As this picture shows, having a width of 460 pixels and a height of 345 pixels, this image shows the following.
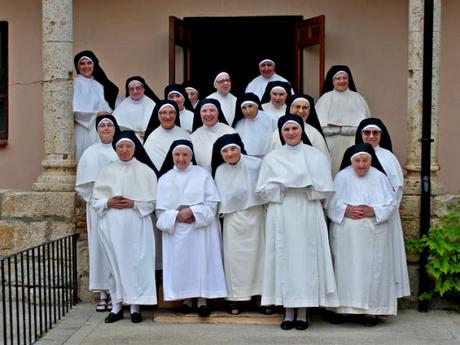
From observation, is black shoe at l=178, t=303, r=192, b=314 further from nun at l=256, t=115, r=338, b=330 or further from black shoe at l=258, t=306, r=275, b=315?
nun at l=256, t=115, r=338, b=330

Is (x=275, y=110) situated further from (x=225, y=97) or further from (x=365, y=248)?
(x=365, y=248)

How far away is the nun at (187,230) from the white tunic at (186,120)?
3.72ft

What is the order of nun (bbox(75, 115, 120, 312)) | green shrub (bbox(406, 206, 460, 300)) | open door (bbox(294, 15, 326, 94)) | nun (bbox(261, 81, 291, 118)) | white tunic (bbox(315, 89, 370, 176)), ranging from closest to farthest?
green shrub (bbox(406, 206, 460, 300)) < nun (bbox(75, 115, 120, 312)) < nun (bbox(261, 81, 291, 118)) < white tunic (bbox(315, 89, 370, 176)) < open door (bbox(294, 15, 326, 94))

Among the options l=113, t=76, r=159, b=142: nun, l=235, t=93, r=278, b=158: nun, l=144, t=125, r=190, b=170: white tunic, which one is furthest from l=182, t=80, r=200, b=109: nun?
l=144, t=125, r=190, b=170: white tunic

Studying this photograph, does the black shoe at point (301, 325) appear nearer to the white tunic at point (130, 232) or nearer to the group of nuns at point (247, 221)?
the group of nuns at point (247, 221)

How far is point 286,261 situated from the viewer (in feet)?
24.9

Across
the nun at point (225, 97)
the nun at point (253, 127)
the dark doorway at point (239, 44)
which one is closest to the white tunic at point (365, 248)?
the nun at point (253, 127)

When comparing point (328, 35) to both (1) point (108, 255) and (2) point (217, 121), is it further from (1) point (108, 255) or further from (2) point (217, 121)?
(1) point (108, 255)

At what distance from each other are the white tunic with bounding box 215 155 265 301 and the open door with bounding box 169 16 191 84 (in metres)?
2.88

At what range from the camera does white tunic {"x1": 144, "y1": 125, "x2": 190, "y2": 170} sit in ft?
27.6

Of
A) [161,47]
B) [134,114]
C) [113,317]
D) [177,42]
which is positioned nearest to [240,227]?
[113,317]

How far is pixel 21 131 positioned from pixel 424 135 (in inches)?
200

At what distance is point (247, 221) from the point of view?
786cm

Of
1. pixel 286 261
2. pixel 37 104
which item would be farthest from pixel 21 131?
pixel 286 261
